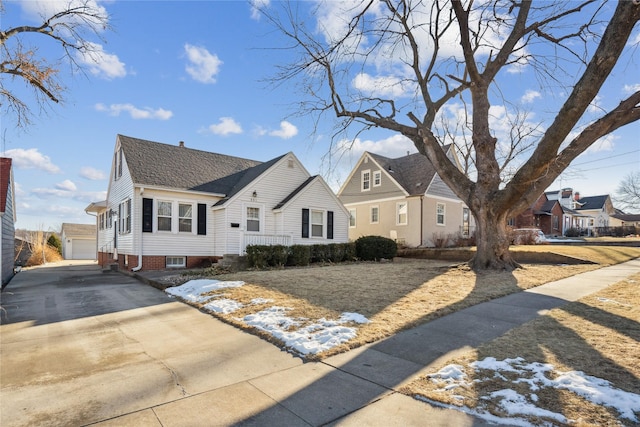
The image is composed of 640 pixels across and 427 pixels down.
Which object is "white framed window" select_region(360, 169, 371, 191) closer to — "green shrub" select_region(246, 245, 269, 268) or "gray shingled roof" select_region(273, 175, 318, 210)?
"gray shingled roof" select_region(273, 175, 318, 210)

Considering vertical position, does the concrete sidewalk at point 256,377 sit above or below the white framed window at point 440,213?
below

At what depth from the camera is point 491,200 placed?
37.1 ft

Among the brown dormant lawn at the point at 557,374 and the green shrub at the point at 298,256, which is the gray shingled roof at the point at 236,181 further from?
the brown dormant lawn at the point at 557,374

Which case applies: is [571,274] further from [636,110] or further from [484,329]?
[484,329]

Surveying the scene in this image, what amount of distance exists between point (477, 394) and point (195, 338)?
13.1ft

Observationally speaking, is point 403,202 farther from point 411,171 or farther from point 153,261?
point 153,261

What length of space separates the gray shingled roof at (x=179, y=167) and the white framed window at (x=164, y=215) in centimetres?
83

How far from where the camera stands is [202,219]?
16.3 meters

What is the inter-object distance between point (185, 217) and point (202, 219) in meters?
0.75

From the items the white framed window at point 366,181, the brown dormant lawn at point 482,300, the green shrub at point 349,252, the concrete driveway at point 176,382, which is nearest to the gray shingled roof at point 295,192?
the green shrub at point 349,252

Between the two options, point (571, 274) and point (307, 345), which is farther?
point (571, 274)

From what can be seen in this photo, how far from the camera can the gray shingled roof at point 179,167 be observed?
15.4 meters

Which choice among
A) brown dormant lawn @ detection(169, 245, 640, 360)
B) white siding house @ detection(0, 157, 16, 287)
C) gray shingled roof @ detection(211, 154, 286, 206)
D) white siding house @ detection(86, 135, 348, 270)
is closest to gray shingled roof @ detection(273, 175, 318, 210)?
white siding house @ detection(86, 135, 348, 270)

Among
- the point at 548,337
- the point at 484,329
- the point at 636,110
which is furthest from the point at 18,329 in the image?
the point at 636,110
